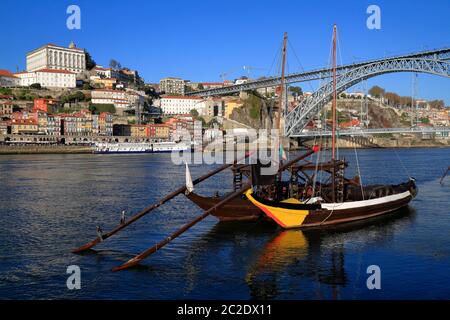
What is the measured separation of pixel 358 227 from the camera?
13.7 meters

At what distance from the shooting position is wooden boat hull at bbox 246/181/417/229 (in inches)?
496

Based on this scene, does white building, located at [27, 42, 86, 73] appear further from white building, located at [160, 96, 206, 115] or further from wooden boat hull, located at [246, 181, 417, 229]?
wooden boat hull, located at [246, 181, 417, 229]

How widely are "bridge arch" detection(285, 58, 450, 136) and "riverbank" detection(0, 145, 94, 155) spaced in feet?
86.6

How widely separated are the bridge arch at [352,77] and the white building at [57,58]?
5230cm

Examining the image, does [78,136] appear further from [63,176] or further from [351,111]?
[351,111]

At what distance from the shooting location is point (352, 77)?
149 feet

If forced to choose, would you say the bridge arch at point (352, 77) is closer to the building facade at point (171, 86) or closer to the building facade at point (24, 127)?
the building facade at point (24, 127)

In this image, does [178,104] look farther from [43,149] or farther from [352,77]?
[352,77]

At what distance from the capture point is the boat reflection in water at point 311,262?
8.30 metres

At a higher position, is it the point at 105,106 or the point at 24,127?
the point at 105,106

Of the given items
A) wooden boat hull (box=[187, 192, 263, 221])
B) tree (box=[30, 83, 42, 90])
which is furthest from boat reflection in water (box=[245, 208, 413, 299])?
tree (box=[30, 83, 42, 90])

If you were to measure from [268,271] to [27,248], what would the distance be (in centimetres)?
558

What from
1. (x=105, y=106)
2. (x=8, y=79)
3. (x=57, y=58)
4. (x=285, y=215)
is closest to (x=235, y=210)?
(x=285, y=215)

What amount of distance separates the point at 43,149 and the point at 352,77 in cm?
3706
